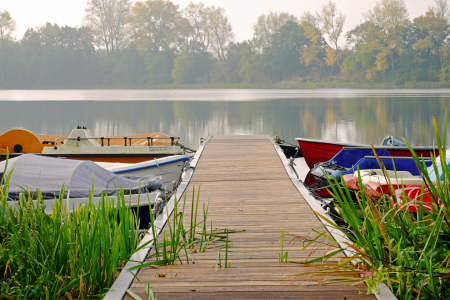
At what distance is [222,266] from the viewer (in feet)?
9.41

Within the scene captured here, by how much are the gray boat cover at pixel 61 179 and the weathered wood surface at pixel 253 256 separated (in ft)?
2.82

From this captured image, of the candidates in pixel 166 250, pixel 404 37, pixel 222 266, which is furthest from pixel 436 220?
pixel 404 37

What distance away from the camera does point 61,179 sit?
5.38 m

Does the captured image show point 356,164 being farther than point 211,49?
No

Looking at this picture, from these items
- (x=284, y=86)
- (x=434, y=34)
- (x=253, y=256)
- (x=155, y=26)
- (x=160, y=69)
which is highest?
(x=155, y=26)

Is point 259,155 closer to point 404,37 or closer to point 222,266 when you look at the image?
point 222,266

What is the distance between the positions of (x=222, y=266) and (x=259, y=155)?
561 centimetres

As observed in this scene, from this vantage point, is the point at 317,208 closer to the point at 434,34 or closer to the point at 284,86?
the point at 434,34

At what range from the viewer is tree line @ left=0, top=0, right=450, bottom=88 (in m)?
→ 59.8

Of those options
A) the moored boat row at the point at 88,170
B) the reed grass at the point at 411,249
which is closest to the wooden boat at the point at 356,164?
the moored boat row at the point at 88,170

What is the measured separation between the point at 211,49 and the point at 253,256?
237 feet

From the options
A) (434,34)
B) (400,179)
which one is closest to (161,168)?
(400,179)

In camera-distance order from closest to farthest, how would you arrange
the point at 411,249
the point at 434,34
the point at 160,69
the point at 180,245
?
the point at 411,249
the point at 180,245
the point at 434,34
the point at 160,69

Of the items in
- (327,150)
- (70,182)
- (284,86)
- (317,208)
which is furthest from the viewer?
(284,86)
